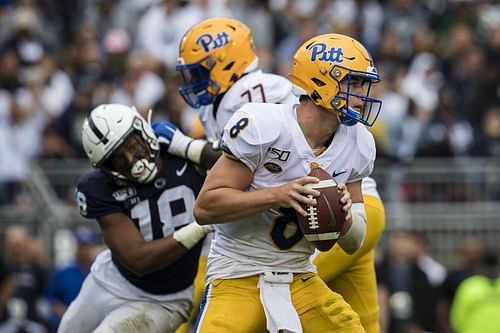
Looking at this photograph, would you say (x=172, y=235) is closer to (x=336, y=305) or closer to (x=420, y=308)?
(x=336, y=305)

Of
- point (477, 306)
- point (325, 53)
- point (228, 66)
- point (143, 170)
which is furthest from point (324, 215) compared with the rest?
point (477, 306)

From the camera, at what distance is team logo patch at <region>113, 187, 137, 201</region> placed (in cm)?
642

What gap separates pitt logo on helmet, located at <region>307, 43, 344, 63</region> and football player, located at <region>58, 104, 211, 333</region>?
121cm

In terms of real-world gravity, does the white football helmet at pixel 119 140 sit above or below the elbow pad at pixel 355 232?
above

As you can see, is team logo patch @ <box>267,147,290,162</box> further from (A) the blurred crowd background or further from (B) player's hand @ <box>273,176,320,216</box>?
(A) the blurred crowd background

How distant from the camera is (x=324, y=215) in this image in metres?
5.36

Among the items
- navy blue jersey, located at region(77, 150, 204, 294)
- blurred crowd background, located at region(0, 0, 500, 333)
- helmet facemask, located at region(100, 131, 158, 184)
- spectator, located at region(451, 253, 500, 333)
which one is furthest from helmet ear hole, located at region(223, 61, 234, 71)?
blurred crowd background, located at region(0, 0, 500, 333)

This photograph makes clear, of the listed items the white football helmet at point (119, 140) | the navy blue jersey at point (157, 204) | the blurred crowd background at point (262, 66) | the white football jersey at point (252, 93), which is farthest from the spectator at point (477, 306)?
the white football helmet at point (119, 140)

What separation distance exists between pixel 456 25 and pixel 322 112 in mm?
9540

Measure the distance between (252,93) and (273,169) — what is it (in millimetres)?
1292

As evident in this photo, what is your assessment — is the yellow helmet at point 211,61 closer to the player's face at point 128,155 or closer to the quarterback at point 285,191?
the player's face at point 128,155

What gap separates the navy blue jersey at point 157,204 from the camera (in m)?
6.41

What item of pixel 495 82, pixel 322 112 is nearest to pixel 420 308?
pixel 495 82

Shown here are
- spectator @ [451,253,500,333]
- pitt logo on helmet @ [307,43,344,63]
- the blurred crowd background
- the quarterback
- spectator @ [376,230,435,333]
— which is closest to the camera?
the quarterback
